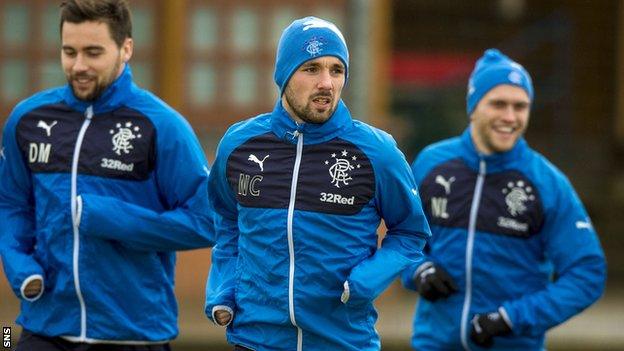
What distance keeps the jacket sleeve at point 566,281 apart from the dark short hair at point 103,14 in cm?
230

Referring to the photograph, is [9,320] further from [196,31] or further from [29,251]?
[29,251]

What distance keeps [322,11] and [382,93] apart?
102 cm

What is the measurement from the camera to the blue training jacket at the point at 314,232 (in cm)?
599

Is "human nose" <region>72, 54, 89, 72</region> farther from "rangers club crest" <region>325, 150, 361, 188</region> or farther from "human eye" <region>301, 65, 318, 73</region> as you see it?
"rangers club crest" <region>325, 150, 361, 188</region>

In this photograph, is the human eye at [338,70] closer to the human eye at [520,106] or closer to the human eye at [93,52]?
the human eye at [93,52]

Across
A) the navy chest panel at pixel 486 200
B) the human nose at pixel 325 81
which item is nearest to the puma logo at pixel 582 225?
the navy chest panel at pixel 486 200

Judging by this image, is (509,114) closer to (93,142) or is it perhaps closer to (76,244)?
(93,142)

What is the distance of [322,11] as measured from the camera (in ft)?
49.7

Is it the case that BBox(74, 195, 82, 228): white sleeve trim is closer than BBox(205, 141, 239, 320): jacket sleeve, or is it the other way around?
BBox(205, 141, 239, 320): jacket sleeve

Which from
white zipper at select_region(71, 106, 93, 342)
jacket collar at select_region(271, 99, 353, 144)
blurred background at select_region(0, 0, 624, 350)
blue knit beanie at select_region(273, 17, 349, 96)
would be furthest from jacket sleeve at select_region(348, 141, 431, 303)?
blurred background at select_region(0, 0, 624, 350)

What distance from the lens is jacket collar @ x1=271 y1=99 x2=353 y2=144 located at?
611 centimetres

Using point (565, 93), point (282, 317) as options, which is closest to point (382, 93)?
point (565, 93)

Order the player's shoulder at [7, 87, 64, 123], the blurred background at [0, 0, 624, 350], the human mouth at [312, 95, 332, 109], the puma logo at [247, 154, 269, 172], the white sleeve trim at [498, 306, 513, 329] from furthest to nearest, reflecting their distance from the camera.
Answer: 1. the blurred background at [0, 0, 624, 350]
2. the white sleeve trim at [498, 306, 513, 329]
3. the player's shoulder at [7, 87, 64, 123]
4. the puma logo at [247, 154, 269, 172]
5. the human mouth at [312, 95, 332, 109]

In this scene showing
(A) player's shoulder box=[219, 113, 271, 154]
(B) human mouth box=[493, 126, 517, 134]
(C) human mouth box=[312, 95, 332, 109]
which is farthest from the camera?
(B) human mouth box=[493, 126, 517, 134]
